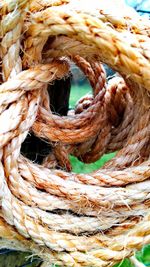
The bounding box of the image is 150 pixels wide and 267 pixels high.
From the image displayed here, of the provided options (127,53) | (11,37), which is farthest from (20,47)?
(127,53)

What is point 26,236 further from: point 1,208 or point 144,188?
point 144,188

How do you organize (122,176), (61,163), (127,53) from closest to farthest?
(127,53) → (122,176) → (61,163)

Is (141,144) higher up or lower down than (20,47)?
lower down

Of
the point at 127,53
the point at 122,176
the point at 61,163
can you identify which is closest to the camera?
the point at 127,53

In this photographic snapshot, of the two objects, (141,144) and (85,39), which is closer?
(85,39)

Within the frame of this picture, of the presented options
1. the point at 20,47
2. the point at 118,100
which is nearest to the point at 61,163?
the point at 118,100

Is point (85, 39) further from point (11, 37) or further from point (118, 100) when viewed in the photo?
point (118, 100)
